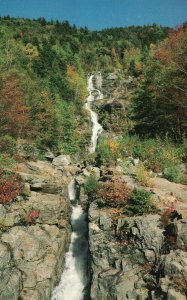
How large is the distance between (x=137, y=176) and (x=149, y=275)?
24.5 ft

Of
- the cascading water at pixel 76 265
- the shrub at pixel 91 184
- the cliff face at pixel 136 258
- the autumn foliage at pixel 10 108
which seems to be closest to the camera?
the cliff face at pixel 136 258

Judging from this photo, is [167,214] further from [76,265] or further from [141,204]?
[76,265]

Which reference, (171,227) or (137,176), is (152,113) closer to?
(137,176)

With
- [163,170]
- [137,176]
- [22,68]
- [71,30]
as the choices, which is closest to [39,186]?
[137,176]

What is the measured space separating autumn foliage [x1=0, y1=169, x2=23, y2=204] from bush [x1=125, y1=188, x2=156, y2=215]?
6807 millimetres

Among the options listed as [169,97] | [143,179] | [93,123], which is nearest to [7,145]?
[169,97]

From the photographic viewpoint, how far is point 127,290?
13.4 metres

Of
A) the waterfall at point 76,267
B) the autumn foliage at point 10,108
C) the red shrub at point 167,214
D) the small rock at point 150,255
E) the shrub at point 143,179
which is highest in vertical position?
the autumn foliage at point 10,108

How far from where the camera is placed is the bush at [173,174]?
2114 centimetres

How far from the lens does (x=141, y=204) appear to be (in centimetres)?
1648

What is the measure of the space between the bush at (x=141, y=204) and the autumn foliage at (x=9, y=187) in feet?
22.3

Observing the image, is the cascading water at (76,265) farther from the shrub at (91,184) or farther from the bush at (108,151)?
the bush at (108,151)

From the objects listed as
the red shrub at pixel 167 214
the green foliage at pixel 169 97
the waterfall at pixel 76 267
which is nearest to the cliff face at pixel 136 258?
the red shrub at pixel 167 214

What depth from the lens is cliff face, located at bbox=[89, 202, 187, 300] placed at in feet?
40.1
